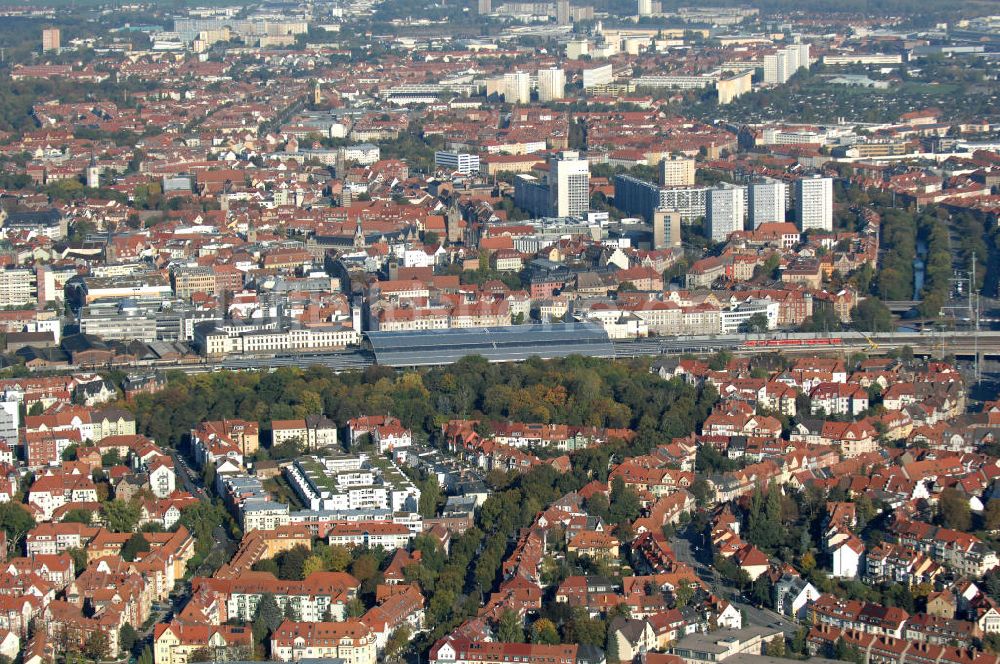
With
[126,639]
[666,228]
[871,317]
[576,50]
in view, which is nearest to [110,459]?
[126,639]

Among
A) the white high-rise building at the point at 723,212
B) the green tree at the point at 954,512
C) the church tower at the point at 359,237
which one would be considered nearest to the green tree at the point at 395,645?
the green tree at the point at 954,512

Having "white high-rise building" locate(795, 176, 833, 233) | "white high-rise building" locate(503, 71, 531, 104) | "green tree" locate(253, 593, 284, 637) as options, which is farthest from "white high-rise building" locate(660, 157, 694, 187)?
"green tree" locate(253, 593, 284, 637)

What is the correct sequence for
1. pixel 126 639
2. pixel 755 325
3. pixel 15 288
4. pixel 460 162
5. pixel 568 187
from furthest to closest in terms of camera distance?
pixel 460 162 < pixel 568 187 < pixel 15 288 < pixel 755 325 < pixel 126 639

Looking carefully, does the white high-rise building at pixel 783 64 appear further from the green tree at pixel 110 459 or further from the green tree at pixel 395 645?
the green tree at pixel 395 645

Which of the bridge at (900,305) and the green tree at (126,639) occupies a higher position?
the bridge at (900,305)

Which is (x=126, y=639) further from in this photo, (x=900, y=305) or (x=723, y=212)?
(x=723, y=212)
